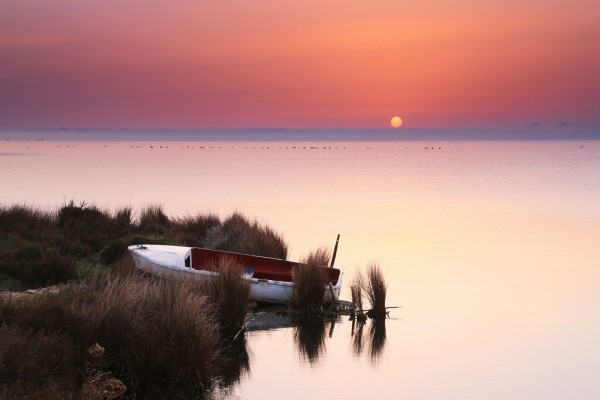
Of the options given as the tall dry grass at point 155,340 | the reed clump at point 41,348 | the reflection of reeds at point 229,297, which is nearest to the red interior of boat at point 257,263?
the reflection of reeds at point 229,297

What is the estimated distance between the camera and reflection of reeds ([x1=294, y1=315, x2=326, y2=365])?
1412 centimetres

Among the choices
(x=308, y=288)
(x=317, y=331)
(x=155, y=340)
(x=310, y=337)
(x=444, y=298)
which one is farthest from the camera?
(x=444, y=298)

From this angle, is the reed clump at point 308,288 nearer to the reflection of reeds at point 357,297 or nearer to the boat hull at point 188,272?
the boat hull at point 188,272

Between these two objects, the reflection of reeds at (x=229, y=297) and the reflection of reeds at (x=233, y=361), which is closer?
the reflection of reeds at (x=233, y=361)

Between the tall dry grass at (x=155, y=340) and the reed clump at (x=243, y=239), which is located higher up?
the reed clump at (x=243, y=239)

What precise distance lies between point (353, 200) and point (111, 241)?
31342 mm

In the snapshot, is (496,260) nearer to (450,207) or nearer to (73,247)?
(73,247)

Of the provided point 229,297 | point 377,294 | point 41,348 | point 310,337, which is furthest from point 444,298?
point 41,348

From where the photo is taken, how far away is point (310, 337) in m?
14.8

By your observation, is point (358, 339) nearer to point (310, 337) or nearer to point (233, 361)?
point (310, 337)

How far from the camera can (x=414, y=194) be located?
56.5 meters

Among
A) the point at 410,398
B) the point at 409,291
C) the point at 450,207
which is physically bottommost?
the point at 410,398

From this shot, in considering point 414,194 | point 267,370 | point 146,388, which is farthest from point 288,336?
point 414,194

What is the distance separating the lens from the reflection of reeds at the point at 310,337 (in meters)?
14.1
